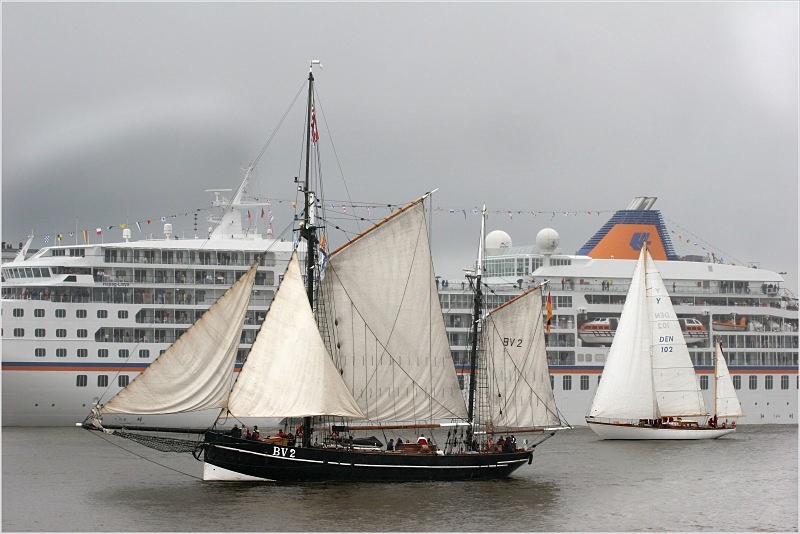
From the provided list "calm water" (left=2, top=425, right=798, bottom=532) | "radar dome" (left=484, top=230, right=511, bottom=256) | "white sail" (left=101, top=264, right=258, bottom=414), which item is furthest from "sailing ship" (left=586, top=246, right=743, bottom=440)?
"white sail" (left=101, top=264, right=258, bottom=414)

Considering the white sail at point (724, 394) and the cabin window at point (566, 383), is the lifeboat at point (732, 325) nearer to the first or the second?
the white sail at point (724, 394)

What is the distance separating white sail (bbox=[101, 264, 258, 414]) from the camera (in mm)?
43750

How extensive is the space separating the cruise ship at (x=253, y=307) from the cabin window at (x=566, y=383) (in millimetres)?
134

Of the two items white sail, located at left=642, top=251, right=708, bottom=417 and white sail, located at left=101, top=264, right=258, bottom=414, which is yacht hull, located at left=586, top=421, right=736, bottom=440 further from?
white sail, located at left=101, top=264, right=258, bottom=414

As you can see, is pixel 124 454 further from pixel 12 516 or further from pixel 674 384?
pixel 674 384

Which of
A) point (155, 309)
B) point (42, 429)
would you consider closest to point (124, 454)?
point (42, 429)

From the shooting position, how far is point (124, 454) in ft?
189

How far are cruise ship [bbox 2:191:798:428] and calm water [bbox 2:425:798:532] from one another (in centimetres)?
1138

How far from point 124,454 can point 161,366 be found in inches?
595

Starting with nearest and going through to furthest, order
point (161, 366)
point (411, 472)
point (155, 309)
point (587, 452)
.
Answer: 1. point (161, 366)
2. point (411, 472)
3. point (587, 452)
4. point (155, 309)

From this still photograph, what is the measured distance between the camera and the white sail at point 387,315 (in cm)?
4778

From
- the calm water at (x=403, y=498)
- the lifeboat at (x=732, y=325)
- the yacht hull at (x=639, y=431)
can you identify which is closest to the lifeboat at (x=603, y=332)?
the lifeboat at (x=732, y=325)

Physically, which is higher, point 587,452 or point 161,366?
point 161,366

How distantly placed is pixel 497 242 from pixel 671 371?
22481 mm
